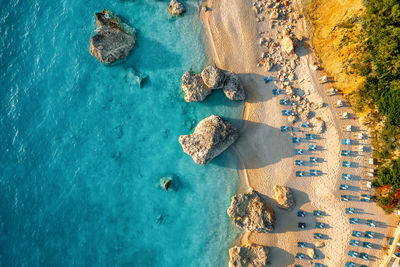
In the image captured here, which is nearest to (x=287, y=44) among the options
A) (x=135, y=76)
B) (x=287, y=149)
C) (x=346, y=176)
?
(x=287, y=149)

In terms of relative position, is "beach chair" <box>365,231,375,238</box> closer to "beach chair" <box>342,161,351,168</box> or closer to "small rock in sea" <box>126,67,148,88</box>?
"beach chair" <box>342,161,351,168</box>

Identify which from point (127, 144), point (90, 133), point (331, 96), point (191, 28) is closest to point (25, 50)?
point (90, 133)

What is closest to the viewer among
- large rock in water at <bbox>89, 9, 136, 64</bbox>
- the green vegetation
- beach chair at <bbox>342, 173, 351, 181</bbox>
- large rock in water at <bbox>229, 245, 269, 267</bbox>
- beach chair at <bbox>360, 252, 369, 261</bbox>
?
the green vegetation

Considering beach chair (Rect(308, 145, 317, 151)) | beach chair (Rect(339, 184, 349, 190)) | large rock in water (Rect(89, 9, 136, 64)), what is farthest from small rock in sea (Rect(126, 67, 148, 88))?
beach chair (Rect(339, 184, 349, 190))

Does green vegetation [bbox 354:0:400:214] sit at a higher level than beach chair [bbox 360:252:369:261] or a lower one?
higher

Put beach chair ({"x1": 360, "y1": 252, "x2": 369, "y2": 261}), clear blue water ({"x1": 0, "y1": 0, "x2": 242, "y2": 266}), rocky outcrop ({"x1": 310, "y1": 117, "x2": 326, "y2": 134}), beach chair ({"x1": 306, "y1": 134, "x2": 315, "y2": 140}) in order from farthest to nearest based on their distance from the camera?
clear blue water ({"x1": 0, "y1": 0, "x2": 242, "y2": 266})
beach chair ({"x1": 306, "y1": 134, "x2": 315, "y2": 140})
rocky outcrop ({"x1": 310, "y1": 117, "x2": 326, "y2": 134})
beach chair ({"x1": 360, "y1": 252, "x2": 369, "y2": 261})

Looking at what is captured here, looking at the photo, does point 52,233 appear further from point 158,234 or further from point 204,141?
point 204,141
